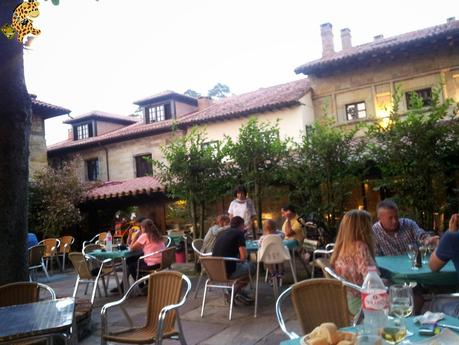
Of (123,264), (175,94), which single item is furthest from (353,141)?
(175,94)

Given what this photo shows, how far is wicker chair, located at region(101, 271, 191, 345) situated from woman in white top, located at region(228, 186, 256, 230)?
4.60m

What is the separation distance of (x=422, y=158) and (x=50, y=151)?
64.4 ft

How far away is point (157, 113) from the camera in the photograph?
21.2m

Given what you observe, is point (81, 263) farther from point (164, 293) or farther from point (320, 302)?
point (320, 302)

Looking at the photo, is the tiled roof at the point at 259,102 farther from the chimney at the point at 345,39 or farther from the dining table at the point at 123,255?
the dining table at the point at 123,255

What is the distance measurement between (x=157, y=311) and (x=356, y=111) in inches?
559

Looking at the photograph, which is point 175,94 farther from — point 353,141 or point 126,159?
point 353,141

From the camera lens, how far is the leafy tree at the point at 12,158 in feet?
14.5

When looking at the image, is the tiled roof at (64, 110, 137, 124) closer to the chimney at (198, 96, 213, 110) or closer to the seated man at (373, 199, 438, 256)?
the chimney at (198, 96, 213, 110)

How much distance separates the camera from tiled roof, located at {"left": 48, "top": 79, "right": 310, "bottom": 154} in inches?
629

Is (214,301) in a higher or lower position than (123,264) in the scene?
lower

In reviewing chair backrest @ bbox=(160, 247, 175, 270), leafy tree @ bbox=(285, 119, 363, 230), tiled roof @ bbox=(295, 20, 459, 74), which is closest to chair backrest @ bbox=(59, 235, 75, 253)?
chair backrest @ bbox=(160, 247, 175, 270)

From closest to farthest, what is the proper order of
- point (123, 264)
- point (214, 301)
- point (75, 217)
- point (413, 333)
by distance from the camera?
point (413, 333) → point (214, 301) → point (123, 264) → point (75, 217)

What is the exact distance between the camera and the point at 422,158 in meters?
7.13
